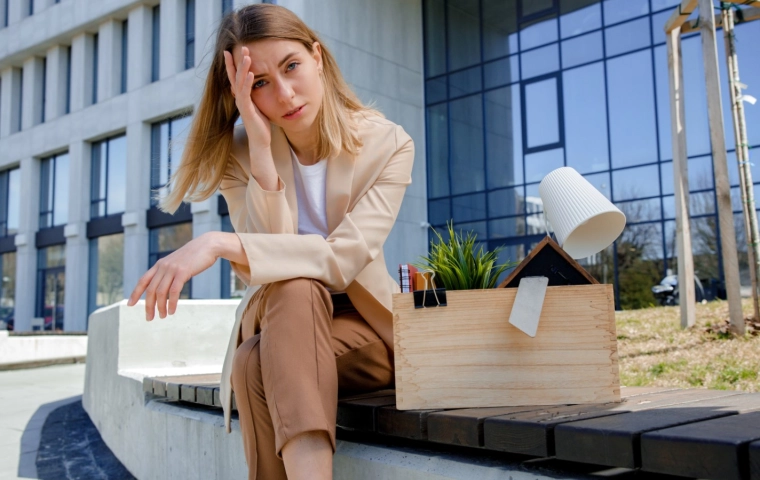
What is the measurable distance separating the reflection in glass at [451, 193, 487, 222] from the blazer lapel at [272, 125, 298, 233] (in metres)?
14.8

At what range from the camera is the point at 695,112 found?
14.5 metres

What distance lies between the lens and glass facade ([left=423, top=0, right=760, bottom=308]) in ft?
47.4

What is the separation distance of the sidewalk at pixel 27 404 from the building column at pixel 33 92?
1490cm

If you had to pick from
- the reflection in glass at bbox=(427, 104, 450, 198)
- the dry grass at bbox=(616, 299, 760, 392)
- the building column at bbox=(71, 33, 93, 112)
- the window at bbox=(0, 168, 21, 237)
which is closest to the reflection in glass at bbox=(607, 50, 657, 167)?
the reflection in glass at bbox=(427, 104, 450, 198)

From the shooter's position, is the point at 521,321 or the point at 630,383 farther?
the point at 630,383

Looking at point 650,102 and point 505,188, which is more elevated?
point 650,102

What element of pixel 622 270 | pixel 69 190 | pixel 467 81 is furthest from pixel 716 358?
pixel 69 190

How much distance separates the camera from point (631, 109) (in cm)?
1495

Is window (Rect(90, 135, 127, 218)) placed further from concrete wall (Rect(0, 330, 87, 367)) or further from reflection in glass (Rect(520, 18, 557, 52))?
reflection in glass (Rect(520, 18, 557, 52))

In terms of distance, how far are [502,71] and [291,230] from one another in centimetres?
1564

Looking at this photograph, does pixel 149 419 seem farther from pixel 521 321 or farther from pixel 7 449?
pixel 521 321

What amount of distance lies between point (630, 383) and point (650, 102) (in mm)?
11820

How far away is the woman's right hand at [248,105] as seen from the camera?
2.17 meters

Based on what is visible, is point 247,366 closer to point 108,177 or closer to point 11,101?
point 108,177
